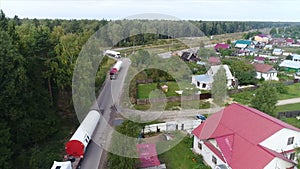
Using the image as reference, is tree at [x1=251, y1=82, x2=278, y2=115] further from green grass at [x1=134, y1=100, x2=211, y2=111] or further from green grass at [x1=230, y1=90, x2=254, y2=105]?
green grass at [x1=230, y1=90, x2=254, y2=105]

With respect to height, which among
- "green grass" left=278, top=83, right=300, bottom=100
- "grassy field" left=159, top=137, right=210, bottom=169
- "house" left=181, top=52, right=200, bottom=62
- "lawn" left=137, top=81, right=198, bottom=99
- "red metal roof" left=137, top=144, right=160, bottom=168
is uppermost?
"house" left=181, top=52, right=200, bottom=62

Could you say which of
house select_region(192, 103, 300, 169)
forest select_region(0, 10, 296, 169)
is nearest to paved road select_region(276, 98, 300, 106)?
house select_region(192, 103, 300, 169)

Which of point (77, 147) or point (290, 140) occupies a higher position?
point (290, 140)

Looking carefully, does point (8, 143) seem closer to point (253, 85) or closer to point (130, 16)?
point (130, 16)

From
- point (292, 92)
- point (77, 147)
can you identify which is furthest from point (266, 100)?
point (77, 147)

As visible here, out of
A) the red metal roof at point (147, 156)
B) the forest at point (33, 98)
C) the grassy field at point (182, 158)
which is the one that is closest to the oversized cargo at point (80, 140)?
the forest at point (33, 98)

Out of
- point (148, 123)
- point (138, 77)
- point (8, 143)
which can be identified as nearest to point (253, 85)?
point (138, 77)

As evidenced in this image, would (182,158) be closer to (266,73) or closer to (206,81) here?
(206,81)
